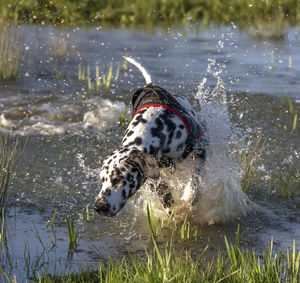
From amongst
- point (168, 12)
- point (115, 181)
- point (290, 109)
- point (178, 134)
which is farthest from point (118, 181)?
point (168, 12)

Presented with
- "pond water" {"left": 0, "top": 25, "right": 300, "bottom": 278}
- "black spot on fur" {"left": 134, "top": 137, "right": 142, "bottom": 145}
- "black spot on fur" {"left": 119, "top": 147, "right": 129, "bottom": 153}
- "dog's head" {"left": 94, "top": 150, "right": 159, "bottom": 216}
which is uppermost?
"black spot on fur" {"left": 134, "top": 137, "right": 142, "bottom": 145}

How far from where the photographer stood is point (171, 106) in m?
4.46

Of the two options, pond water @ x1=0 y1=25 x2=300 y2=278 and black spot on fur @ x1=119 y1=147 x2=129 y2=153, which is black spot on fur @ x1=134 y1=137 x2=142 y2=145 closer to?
black spot on fur @ x1=119 y1=147 x2=129 y2=153

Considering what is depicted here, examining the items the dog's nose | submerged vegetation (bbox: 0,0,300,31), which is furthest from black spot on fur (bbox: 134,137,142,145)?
submerged vegetation (bbox: 0,0,300,31)

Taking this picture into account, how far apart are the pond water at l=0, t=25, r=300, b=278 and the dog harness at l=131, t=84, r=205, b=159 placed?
0.39 m

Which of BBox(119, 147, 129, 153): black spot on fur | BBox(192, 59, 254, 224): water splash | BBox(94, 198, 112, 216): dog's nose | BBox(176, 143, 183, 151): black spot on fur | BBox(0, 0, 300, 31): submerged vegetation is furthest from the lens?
BBox(0, 0, 300, 31): submerged vegetation

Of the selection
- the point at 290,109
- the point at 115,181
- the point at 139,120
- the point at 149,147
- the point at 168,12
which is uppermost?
the point at 168,12

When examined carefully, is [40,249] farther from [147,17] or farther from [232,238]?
[147,17]

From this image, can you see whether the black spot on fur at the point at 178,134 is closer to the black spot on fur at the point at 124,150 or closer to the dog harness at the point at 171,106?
the dog harness at the point at 171,106

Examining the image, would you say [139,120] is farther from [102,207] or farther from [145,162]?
[102,207]

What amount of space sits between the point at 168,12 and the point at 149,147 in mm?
9046

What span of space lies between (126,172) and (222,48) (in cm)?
815

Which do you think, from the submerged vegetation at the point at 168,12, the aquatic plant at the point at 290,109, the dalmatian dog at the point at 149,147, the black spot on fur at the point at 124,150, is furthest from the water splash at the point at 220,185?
the submerged vegetation at the point at 168,12

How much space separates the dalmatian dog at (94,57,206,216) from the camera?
12.4 ft
